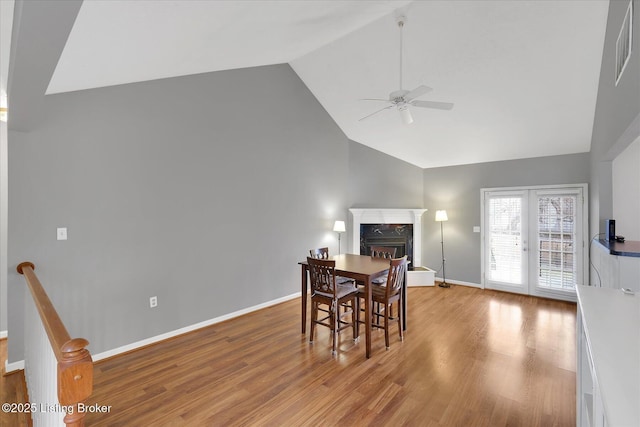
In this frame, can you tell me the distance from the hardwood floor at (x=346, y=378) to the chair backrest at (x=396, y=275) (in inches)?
24.5

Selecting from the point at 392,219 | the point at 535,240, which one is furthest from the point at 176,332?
the point at 535,240

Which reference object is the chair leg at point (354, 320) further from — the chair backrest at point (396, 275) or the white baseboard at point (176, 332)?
the white baseboard at point (176, 332)

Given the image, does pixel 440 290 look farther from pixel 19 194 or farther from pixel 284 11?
pixel 19 194

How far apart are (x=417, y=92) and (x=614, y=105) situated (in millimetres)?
1587

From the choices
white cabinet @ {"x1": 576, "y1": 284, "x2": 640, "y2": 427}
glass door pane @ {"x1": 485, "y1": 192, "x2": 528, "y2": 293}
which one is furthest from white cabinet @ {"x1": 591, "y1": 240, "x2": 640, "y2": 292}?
glass door pane @ {"x1": 485, "y1": 192, "x2": 528, "y2": 293}

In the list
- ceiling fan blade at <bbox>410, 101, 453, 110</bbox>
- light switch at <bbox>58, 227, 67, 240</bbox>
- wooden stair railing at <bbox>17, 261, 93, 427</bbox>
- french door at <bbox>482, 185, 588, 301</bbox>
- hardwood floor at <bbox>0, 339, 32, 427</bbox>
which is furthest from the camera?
french door at <bbox>482, 185, 588, 301</bbox>

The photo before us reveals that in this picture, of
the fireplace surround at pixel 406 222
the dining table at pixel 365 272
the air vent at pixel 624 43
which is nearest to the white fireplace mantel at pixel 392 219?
the fireplace surround at pixel 406 222

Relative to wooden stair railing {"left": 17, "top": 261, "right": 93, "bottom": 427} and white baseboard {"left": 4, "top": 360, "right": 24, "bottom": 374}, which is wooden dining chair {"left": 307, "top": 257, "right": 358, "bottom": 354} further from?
white baseboard {"left": 4, "top": 360, "right": 24, "bottom": 374}

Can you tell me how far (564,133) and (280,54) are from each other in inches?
170

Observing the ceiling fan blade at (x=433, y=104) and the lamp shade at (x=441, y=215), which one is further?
the lamp shade at (x=441, y=215)

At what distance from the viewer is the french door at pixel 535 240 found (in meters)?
4.82

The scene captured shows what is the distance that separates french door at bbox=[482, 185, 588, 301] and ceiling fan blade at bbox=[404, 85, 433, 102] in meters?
3.70

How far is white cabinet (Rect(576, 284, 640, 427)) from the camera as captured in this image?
78 centimetres

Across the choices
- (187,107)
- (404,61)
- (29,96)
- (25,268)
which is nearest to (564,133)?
(404,61)
